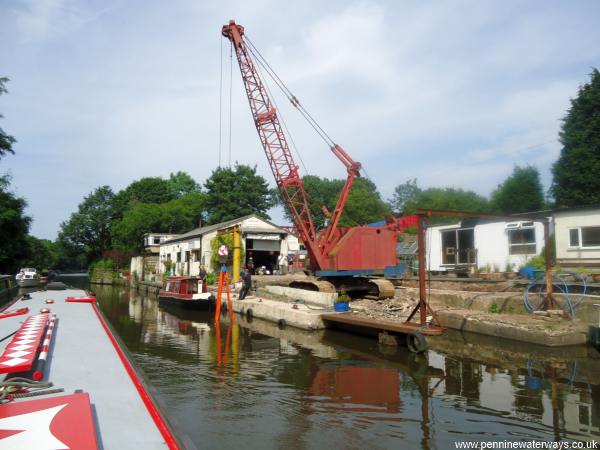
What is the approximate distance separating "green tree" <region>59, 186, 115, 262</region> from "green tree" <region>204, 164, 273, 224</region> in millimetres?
19421

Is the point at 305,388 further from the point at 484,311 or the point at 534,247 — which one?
the point at 534,247

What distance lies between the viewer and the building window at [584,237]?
2031cm

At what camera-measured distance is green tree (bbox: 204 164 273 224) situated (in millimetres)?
60031

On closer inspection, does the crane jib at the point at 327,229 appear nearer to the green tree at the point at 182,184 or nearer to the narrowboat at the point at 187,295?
the narrowboat at the point at 187,295

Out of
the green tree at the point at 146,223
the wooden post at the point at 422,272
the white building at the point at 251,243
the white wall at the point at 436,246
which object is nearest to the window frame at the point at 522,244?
the white wall at the point at 436,246

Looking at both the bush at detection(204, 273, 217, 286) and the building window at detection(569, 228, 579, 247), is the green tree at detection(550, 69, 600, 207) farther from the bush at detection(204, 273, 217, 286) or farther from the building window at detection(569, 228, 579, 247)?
the bush at detection(204, 273, 217, 286)

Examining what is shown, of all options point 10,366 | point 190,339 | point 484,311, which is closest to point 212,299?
point 190,339

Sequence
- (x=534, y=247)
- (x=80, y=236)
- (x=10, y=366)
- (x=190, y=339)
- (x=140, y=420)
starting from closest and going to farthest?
(x=140, y=420) → (x=10, y=366) → (x=190, y=339) → (x=534, y=247) → (x=80, y=236)

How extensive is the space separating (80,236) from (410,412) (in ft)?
234

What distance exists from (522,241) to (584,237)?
2.77 meters

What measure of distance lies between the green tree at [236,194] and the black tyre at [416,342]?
48322 millimetres

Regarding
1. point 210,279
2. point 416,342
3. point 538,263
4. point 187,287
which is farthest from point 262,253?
point 416,342

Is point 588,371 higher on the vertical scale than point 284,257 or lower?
lower

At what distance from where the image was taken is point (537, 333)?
13156 mm
